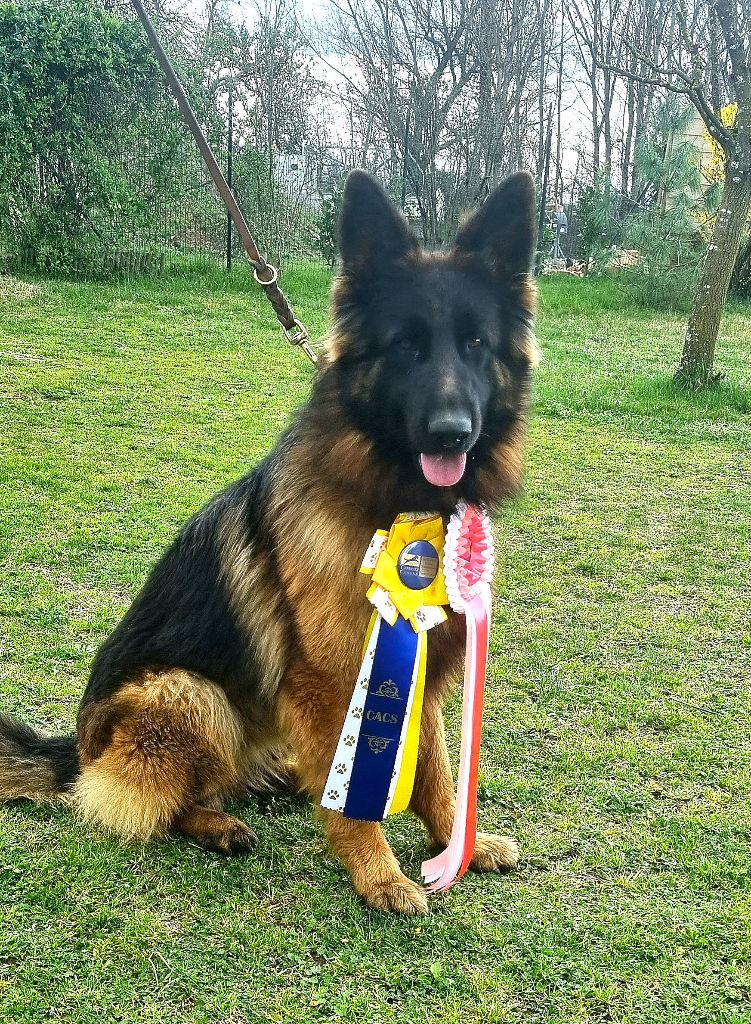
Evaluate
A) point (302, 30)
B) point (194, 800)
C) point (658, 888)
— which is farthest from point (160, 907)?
point (302, 30)

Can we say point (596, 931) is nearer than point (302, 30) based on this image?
Yes

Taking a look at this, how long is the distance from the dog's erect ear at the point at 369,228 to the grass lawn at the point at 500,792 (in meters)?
1.59

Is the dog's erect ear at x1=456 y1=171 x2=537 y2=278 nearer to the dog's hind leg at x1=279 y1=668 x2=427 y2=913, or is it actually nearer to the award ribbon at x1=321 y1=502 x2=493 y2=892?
the award ribbon at x1=321 y1=502 x2=493 y2=892

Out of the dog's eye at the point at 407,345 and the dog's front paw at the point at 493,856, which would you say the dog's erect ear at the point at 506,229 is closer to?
the dog's eye at the point at 407,345

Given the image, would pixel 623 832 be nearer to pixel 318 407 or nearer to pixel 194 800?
pixel 194 800

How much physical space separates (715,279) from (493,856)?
8207mm

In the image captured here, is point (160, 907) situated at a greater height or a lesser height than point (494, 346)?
lesser

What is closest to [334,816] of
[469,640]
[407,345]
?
[469,640]

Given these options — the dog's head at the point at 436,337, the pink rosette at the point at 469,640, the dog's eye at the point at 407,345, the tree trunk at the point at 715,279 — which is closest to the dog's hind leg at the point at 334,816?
the pink rosette at the point at 469,640

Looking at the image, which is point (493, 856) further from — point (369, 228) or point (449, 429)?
point (369, 228)

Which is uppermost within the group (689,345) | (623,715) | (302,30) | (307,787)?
(302,30)

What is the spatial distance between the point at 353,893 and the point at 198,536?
1343mm

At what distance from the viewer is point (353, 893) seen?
2.67 m

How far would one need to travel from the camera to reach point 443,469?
2.53 m
